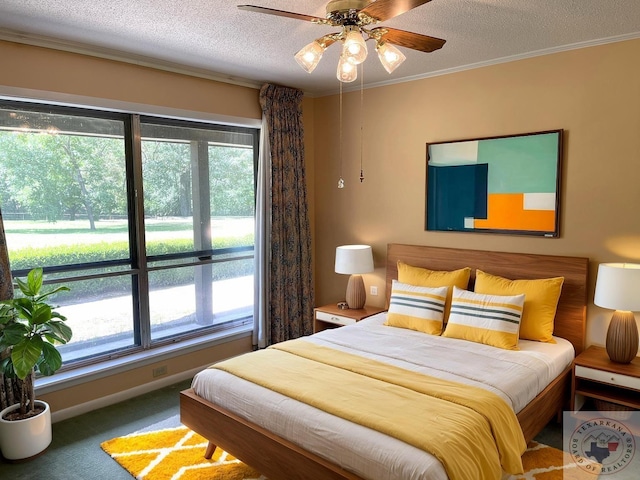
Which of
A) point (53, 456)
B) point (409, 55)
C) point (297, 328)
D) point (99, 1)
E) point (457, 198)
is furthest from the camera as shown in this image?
point (297, 328)

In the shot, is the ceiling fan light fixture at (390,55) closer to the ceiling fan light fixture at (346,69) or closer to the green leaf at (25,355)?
the ceiling fan light fixture at (346,69)

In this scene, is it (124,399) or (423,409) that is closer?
(423,409)

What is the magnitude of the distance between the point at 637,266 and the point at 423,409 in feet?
6.04

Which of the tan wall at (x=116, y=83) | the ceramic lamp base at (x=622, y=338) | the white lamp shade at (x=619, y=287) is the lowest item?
the ceramic lamp base at (x=622, y=338)

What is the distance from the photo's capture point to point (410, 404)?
2.24 m

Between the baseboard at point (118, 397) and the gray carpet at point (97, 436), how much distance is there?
0.14 feet

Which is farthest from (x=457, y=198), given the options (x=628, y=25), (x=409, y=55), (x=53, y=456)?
(x=53, y=456)

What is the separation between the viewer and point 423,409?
2184mm

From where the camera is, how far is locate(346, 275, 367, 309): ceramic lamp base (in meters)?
4.24

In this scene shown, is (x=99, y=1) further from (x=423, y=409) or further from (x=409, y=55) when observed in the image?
(x=423, y=409)

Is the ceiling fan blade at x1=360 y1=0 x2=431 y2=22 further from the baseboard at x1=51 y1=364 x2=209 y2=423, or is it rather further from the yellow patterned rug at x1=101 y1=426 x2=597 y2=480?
the baseboard at x1=51 y1=364 x2=209 y2=423

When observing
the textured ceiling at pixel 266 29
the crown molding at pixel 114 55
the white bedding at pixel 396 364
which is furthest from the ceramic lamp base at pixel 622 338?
the crown molding at pixel 114 55

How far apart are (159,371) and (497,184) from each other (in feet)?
10.2

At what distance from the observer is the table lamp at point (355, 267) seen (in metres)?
4.12
